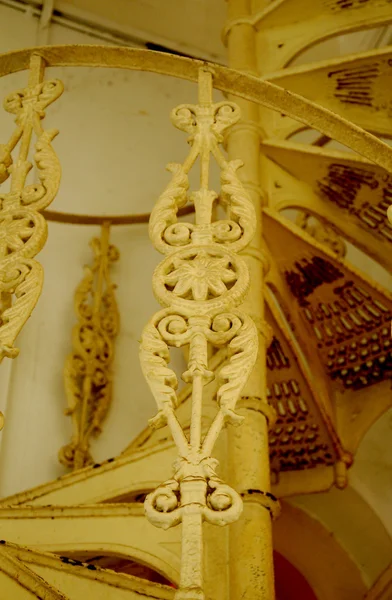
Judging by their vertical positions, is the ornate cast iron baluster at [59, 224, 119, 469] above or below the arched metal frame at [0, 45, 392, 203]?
above

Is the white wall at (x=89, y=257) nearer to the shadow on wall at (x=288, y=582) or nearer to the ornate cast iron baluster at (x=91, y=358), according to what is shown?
the ornate cast iron baluster at (x=91, y=358)

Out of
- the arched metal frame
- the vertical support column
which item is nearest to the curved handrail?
the arched metal frame

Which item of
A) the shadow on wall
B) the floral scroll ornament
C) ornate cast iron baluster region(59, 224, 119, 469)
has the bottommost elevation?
the floral scroll ornament

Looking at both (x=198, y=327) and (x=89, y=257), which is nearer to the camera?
(x=198, y=327)

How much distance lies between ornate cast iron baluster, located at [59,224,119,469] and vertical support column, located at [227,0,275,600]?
1.35 m

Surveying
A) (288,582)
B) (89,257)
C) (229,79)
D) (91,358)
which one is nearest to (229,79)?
(229,79)

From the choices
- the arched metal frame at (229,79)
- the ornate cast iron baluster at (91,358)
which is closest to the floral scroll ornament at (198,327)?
the arched metal frame at (229,79)

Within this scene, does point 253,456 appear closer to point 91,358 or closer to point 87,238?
point 91,358

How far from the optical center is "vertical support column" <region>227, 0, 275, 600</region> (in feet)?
9.21

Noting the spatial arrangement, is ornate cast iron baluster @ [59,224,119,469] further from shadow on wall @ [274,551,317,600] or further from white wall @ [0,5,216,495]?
shadow on wall @ [274,551,317,600]

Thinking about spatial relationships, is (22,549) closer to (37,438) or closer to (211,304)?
(211,304)

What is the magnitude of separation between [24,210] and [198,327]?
740mm

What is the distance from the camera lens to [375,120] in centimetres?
477

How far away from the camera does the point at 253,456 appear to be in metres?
3.13
